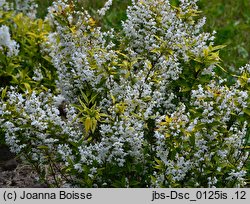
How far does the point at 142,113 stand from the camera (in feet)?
11.8

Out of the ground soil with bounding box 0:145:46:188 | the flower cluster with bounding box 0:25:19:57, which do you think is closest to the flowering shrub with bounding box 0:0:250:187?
the ground soil with bounding box 0:145:46:188

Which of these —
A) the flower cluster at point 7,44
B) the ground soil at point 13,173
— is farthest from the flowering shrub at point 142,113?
the flower cluster at point 7,44

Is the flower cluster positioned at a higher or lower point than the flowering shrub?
higher

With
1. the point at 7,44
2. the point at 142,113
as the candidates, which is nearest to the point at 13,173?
the point at 7,44

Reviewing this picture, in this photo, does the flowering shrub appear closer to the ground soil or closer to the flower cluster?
the ground soil

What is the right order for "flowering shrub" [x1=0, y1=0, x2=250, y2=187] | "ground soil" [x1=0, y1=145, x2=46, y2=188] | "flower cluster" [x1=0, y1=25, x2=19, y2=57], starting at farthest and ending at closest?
1. "flower cluster" [x1=0, y1=25, x2=19, y2=57]
2. "ground soil" [x1=0, y1=145, x2=46, y2=188]
3. "flowering shrub" [x1=0, y1=0, x2=250, y2=187]

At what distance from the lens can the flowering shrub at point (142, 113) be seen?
135 inches

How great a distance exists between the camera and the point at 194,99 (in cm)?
365

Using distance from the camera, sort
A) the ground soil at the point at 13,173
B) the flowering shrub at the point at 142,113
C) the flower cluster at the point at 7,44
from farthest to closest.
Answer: the flower cluster at the point at 7,44, the ground soil at the point at 13,173, the flowering shrub at the point at 142,113

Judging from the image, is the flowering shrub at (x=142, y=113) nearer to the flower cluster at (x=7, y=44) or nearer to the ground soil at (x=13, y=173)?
the ground soil at (x=13, y=173)

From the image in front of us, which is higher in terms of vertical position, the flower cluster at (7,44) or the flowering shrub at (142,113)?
the flower cluster at (7,44)

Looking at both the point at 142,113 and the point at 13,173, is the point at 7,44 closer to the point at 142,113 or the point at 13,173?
the point at 13,173

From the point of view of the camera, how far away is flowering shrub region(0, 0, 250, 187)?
342 centimetres

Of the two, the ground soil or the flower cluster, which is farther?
the flower cluster
